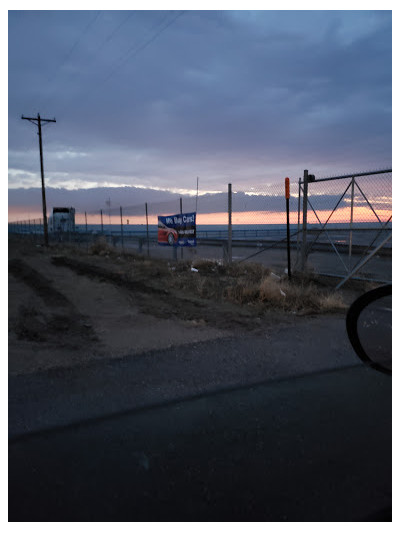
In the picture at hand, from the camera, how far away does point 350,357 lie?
4852 mm

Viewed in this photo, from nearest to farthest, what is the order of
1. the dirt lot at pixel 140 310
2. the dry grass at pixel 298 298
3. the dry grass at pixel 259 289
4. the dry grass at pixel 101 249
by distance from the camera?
the dirt lot at pixel 140 310 < the dry grass at pixel 298 298 < the dry grass at pixel 259 289 < the dry grass at pixel 101 249

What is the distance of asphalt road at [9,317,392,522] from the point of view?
7.54 ft

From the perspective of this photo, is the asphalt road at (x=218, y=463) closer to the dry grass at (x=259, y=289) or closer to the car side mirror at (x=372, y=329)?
the car side mirror at (x=372, y=329)

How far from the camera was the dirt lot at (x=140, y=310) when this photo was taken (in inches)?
217

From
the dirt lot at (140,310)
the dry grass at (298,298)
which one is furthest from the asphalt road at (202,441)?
the dry grass at (298,298)

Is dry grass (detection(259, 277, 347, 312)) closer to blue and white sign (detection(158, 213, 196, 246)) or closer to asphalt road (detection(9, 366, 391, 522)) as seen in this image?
asphalt road (detection(9, 366, 391, 522))

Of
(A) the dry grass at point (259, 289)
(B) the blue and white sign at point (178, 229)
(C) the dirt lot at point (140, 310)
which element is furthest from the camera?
(B) the blue and white sign at point (178, 229)

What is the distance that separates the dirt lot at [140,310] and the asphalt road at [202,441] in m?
0.94

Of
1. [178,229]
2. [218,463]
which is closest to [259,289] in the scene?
[218,463]

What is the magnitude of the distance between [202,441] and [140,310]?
5024 millimetres

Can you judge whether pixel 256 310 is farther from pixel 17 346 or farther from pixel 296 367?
pixel 17 346

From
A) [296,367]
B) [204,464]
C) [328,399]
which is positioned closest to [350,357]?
[296,367]

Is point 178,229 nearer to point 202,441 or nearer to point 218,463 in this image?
point 202,441

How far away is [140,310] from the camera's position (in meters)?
7.83
